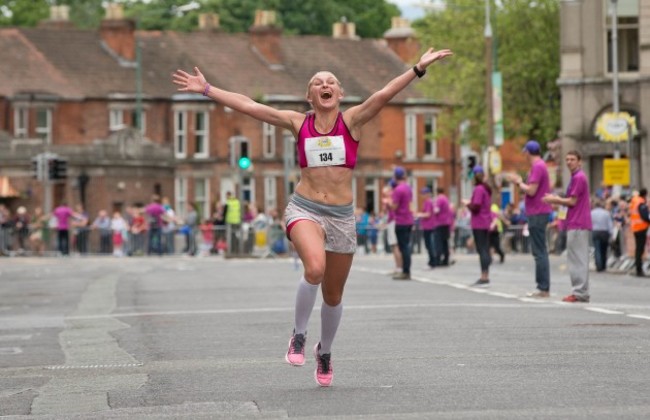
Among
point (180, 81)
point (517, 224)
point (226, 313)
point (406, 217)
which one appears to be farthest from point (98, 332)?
point (517, 224)

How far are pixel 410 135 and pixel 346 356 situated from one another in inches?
3295

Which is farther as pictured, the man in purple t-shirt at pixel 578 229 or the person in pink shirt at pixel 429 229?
the person in pink shirt at pixel 429 229

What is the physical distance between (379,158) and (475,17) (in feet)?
57.4

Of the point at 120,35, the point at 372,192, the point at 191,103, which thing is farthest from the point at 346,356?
the point at 372,192

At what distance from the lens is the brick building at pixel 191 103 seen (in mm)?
84062

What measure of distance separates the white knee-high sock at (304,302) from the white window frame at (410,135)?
85.0 meters

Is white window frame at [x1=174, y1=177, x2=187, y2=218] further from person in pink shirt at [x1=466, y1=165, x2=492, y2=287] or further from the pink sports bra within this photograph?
the pink sports bra

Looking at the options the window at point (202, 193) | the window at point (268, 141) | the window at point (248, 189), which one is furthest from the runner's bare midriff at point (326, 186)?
the window at point (268, 141)

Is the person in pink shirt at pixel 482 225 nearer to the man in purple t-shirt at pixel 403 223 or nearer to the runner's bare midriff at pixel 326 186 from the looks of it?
the man in purple t-shirt at pixel 403 223

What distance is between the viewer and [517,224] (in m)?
57.8

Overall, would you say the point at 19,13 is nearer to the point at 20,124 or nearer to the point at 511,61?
the point at 20,124

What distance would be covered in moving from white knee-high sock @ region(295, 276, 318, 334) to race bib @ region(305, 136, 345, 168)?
0.76 metres

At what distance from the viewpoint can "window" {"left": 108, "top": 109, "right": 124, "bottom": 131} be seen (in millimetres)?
88188

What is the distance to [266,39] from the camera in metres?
94.4
